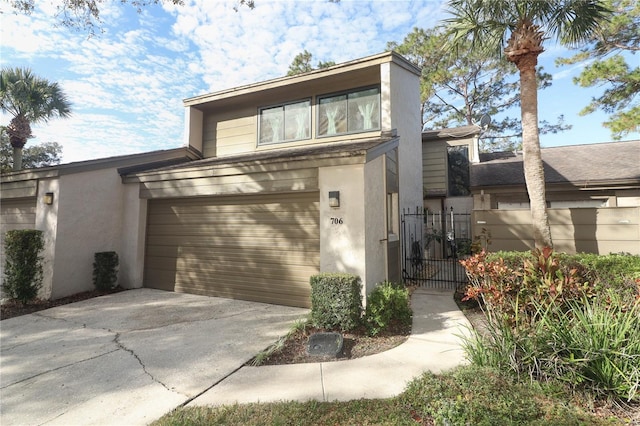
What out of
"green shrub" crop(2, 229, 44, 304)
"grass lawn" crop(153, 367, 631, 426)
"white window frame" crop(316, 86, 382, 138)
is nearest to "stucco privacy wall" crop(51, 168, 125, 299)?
"green shrub" crop(2, 229, 44, 304)

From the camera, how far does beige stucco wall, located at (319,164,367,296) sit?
5.89 m

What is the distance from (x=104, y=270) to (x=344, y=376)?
312 inches

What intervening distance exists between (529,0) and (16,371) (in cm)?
1168

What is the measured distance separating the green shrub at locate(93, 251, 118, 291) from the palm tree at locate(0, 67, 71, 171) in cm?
1057

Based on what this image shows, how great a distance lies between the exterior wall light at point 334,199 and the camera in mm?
6027

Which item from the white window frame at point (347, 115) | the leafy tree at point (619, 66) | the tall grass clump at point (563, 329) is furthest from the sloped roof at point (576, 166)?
the tall grass clump at point (563, 329)

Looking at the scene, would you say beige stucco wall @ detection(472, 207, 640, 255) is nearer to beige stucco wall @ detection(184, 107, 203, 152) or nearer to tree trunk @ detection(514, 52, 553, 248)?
tree trunk @ detection(514, 52, 553, 248)

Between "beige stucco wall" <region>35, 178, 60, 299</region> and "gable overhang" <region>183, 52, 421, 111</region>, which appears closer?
"beige stucco wall" <region>35, 178, 60, 299</region>

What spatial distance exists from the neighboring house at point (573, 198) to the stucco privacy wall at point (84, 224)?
35.3 feet

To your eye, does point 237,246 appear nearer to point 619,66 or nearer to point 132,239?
point 132,239

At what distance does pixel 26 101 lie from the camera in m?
13.6

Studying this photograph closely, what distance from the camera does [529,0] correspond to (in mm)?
6633

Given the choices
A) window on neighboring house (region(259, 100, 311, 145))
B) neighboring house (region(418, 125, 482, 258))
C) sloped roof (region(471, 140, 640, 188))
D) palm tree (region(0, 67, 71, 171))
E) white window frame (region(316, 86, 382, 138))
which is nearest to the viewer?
white window frame (region(316, 86, 382, 138))

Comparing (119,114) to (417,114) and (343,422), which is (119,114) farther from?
(343,422)
